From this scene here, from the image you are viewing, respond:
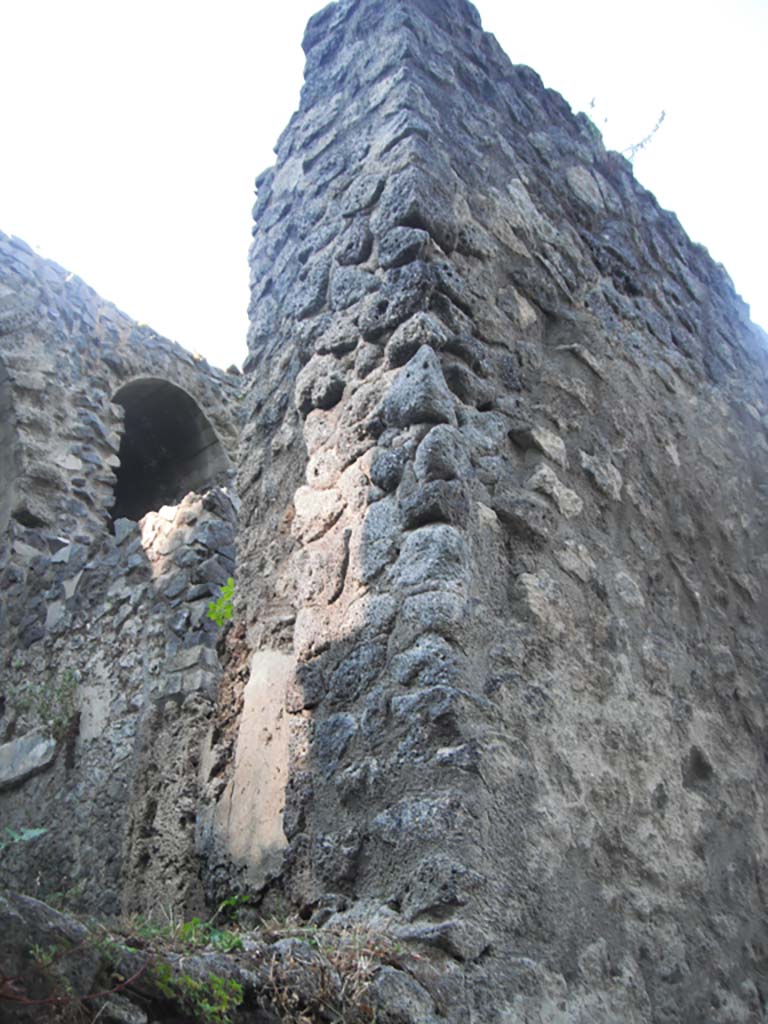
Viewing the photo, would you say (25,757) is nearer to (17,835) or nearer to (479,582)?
(17,835)

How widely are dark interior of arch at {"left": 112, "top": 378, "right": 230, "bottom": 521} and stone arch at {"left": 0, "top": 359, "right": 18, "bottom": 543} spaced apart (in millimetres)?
1453

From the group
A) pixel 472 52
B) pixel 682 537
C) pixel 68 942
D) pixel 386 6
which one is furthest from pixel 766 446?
pixel 68 942

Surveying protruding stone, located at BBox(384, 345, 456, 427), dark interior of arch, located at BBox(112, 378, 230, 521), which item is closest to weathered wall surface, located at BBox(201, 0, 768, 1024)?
protruding stone, located at BBox(384, 345, 456, 427)

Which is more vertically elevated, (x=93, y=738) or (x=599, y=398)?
(x=599, y=398)

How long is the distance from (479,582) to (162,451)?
243 inches

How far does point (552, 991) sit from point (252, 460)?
65.9 inches

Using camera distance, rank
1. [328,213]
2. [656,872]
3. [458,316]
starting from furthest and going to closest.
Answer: [328,213] < [458,316] < [656,872]

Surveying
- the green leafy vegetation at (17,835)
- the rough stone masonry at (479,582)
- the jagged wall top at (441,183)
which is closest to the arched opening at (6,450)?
the green leafy vegetation at (17,835)

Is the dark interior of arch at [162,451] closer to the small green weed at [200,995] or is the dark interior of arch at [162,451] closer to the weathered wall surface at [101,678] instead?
the weathered wall surface at [101,678]

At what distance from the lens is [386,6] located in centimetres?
347

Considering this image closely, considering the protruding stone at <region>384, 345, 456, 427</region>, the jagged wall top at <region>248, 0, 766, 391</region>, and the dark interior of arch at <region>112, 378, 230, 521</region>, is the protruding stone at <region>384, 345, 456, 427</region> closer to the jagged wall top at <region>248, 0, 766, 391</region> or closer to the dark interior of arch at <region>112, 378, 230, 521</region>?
the jagged wall top at <region>248, 0, 766, 391</region>

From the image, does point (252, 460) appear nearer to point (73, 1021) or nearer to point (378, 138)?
point (378, 138)

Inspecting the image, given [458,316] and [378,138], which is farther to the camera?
[378,138]

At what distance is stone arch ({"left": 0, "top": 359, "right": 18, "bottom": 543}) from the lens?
566 centimetres
